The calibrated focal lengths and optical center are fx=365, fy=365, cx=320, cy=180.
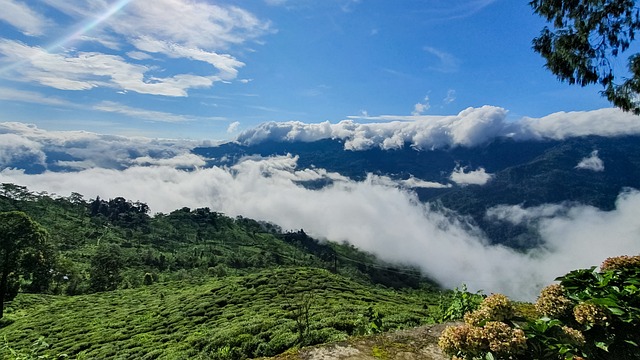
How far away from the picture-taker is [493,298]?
243 inches

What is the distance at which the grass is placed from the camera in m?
25.2

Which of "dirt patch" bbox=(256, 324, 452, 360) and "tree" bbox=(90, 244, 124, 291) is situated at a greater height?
"dirt patch" bbox=(256, 324, 452, 360)

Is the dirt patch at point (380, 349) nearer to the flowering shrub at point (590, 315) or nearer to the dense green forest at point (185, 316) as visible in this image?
the flowering shrub at point (590, 315)

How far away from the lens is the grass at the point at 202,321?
82.7ft

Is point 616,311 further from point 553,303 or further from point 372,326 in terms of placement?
point 372,326

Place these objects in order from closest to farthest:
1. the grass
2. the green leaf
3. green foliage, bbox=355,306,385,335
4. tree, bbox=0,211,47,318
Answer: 1. the green leaf
2. green foliage, bbox=355,306,385,335
3. the grass
4. tree, bbox=0,211,47,318

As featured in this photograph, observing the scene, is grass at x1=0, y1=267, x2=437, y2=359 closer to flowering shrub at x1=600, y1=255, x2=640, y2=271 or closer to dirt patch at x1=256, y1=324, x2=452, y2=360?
dirt patch at x1=256, y1=324, x2=452, y2=360

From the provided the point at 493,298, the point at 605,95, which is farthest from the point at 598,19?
the point at 493,298

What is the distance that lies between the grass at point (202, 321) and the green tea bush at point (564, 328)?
A: 34.6ft

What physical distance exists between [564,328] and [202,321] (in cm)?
4724

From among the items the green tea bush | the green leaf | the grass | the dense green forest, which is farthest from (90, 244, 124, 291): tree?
the green leaf

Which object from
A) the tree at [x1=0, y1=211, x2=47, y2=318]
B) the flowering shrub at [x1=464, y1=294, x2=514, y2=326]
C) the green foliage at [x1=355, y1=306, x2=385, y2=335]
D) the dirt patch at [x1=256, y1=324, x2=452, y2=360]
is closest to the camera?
the dirt patch at [x1=256, y1=324, x2=452, y2=360]

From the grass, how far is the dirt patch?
8166mm

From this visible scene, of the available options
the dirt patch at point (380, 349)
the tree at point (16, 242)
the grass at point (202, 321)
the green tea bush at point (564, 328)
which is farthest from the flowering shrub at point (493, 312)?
the tree at point (16, 242)
